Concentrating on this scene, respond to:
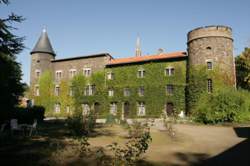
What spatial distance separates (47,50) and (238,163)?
38217 mm

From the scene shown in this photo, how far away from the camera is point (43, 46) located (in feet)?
137

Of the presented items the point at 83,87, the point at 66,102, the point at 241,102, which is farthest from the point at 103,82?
the point at 241,102

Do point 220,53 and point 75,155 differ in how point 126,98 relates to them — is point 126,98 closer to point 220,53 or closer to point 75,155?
point 220,53

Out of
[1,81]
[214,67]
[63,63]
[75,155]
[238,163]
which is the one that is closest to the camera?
[238,163]

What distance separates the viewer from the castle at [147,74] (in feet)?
98.0

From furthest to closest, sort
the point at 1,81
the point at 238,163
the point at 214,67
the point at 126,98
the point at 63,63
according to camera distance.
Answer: the point at 63,63 < the point at 126,98 < the point at 214,67 < the point at 1,81 < the point at 238,163

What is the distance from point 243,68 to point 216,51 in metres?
12.1

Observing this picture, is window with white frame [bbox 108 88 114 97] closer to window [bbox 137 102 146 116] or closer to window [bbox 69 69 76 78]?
window [bbox 137 102 146 116]

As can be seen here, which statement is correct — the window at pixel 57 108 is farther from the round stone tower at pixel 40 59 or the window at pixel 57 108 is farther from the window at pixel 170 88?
the window at pixel 170 88

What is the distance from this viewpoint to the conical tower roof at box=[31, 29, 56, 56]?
135 feet

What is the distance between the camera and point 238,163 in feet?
26.7

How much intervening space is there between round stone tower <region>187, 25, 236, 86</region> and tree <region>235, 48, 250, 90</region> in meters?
7.87

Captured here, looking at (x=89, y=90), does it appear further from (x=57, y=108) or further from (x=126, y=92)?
(x=57, y=108)

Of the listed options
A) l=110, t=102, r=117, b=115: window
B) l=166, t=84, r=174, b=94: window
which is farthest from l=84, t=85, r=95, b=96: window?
l=166, t=84, r=174, b=94: window
